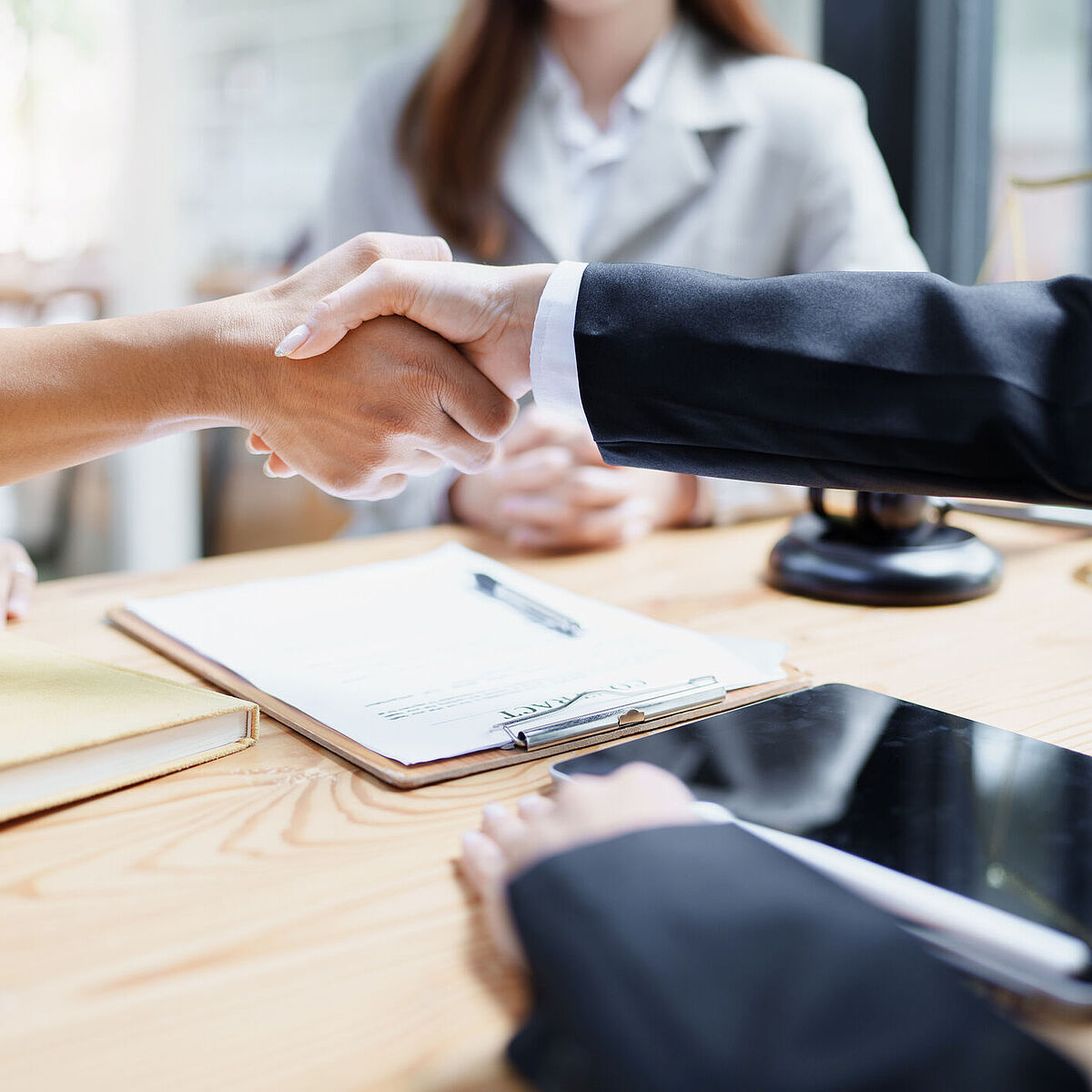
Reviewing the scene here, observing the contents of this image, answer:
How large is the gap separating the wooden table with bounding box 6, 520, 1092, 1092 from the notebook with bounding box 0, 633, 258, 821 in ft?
0.04

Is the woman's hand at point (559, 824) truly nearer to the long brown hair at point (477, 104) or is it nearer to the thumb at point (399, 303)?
the thumb at point (399, 303)

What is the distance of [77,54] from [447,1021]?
8.89ft

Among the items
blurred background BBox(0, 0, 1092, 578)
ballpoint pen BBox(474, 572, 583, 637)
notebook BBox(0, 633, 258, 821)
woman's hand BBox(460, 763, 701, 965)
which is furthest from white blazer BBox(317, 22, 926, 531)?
woman's hand BBox(460, 763, 701, 965)

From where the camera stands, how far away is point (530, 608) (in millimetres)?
797

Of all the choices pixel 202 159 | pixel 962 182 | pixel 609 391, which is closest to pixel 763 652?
pixel 609 391

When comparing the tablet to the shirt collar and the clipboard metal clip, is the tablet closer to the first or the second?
the clipboard metal clip

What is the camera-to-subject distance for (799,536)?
950 millimetres

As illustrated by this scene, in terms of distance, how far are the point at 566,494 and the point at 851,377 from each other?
18.8 inches

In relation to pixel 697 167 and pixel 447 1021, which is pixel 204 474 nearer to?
pixel 697 167

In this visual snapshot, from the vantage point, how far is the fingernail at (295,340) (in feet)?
2.42

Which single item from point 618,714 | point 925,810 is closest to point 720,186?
point 618,714

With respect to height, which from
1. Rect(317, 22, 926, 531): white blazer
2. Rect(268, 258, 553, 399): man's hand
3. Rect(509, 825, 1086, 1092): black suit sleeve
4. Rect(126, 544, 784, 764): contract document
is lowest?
Rect(126, 544, 784, 764): contract document

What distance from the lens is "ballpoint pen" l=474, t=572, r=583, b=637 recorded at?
0.75 meters

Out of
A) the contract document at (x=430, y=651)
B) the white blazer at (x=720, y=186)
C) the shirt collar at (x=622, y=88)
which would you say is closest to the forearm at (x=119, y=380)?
the contract document at (x=430, y=651)
